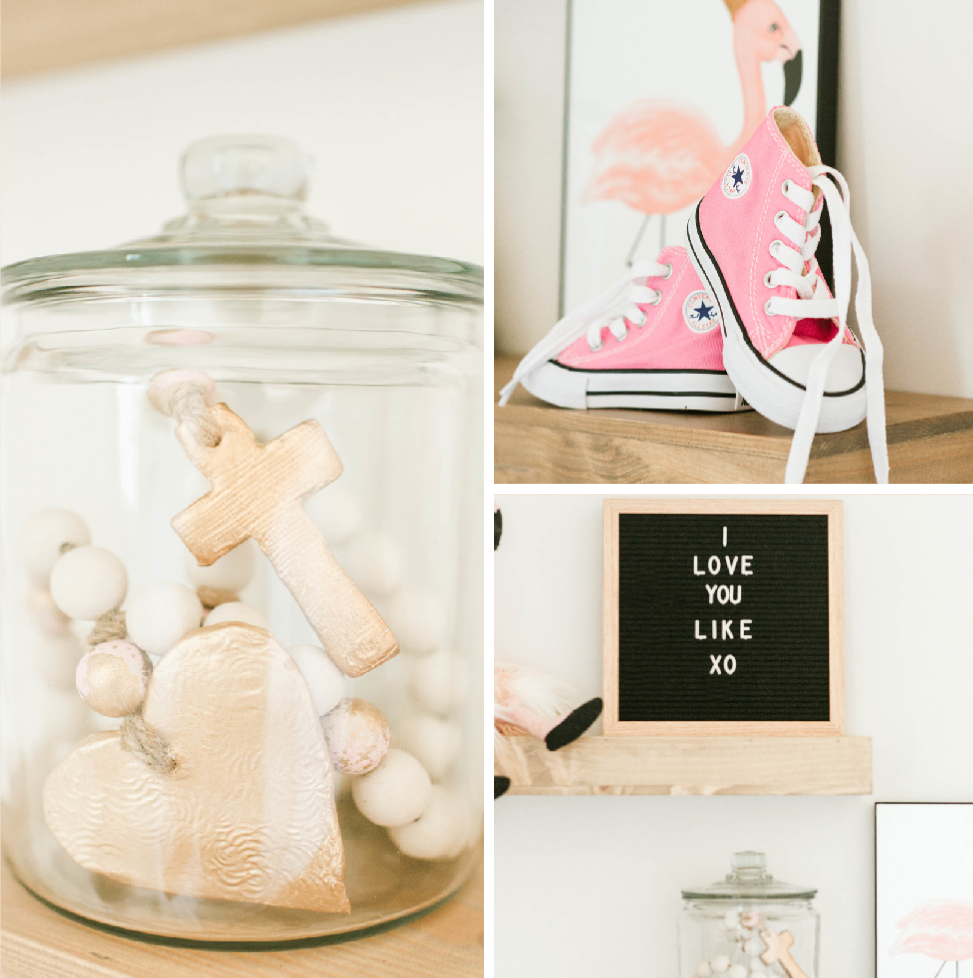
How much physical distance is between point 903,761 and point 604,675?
0.21 meters

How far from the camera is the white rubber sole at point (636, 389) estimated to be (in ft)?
1.80

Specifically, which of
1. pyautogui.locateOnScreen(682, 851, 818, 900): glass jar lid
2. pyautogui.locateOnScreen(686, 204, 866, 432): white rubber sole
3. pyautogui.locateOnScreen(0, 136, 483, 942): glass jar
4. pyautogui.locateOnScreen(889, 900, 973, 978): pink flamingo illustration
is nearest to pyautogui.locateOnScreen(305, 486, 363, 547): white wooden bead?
pyautogui.locateOnScreen(0, 136, 483, 942): glass jar

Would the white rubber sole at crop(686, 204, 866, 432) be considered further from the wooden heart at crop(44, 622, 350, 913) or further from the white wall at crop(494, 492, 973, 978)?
the wooden heart at crop(44, 622, 350, 913)

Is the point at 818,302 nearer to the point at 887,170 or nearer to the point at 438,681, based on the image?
the point at 887,170

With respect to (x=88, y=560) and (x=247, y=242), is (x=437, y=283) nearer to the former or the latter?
(x=247, y=242)

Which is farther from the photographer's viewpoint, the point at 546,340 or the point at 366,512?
the point at 546,340

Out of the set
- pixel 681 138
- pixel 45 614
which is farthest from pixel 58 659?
pixel 681 138

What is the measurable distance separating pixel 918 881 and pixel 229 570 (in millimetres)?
484

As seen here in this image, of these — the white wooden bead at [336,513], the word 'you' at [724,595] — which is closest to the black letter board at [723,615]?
the word 'you' at [724,595]

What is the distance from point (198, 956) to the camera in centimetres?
44

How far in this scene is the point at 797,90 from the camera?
0.64m

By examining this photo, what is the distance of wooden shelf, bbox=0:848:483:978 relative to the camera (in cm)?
43

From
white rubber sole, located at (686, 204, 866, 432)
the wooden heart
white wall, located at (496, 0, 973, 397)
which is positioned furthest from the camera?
white wall, located at (496, 0, 973, 397)

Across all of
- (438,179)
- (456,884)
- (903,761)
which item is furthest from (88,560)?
(903,761)
